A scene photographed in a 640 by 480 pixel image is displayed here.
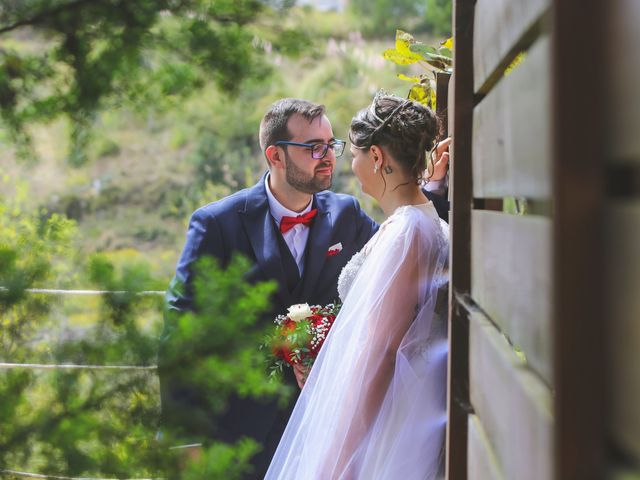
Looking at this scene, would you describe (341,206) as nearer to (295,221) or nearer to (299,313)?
(295,221)

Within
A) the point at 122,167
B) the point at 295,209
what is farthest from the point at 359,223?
the point at 122,167

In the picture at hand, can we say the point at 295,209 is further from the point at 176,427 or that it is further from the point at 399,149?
the point at 176,427

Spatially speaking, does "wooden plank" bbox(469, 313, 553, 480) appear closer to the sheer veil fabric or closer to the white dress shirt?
the sheer veil fabric

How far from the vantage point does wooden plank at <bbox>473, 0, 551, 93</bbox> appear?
0.85 m

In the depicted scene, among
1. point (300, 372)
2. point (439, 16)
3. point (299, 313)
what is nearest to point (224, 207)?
point (299, 313)

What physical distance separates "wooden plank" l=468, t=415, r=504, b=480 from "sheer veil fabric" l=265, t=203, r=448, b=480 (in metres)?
0.83

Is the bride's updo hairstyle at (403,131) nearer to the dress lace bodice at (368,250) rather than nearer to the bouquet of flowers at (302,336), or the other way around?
the dress lace bodice at (368,250)

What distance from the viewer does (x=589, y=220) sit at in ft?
1.93

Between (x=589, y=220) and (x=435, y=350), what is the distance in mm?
1760

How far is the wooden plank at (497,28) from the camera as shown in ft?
2.80

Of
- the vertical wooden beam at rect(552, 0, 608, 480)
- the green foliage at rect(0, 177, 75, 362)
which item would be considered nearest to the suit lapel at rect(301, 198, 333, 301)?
the green foliage at rect(0, 177, 75, 362)

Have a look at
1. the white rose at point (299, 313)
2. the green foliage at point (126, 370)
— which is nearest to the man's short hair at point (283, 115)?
the white rose at point (299, 313)

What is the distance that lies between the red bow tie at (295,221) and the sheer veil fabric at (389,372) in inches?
43.0

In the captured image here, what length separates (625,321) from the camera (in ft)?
1.76
